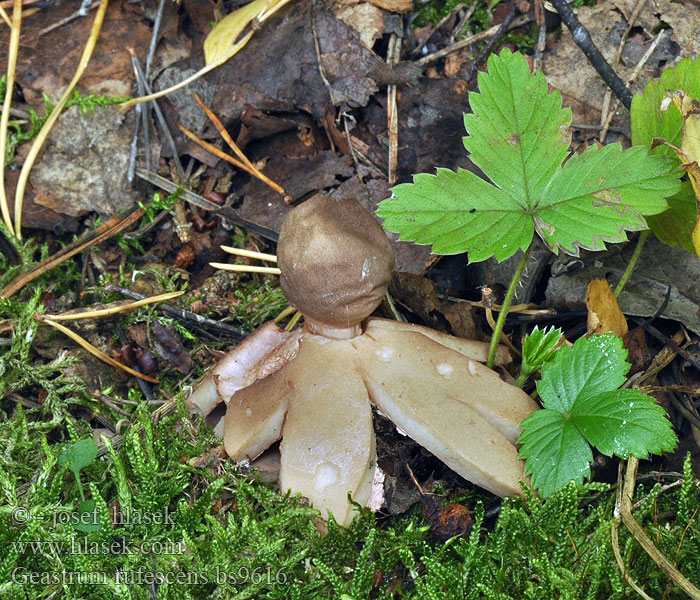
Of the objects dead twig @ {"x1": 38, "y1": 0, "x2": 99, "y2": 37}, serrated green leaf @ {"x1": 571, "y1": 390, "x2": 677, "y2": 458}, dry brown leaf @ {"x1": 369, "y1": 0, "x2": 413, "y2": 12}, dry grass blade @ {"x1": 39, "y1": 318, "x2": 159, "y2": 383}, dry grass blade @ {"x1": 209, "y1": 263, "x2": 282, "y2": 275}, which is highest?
dry brown leaf @ {"x1": 369, "y1": 0, "x2": 413, "y2": 12}

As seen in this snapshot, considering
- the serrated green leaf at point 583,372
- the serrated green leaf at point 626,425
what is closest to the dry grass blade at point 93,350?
the serrated green leaf at point 583,372

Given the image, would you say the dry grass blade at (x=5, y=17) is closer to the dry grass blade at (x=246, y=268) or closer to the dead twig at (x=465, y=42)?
the dry grass blade at (x=246, y=268)

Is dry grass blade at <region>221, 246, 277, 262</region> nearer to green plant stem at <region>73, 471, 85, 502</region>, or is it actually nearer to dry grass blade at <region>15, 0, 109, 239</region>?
dry grass blade at <region>15, 0, 109, 239</region>

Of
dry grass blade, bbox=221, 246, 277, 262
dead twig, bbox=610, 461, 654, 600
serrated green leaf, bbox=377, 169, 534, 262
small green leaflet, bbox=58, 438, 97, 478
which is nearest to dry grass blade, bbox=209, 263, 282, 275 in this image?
dry grass blade, bbox=221, 246, 277, 262

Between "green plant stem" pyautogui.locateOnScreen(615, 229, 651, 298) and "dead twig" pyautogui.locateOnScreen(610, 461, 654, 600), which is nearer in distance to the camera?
"dead twig" pyautogui.locateOnScreen(610, 461, 654, 600)

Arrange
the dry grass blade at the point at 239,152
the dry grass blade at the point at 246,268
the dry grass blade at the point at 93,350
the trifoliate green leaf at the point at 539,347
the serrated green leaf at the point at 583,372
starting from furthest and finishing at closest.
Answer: the dry grass blade at the point at 239,152, the dry grass blade at the point at 246,268, the dry grass blade at the point at 93,350, the trifoliate green leaf at the point at 539,347, the serrated green leaf at the point at 583,372

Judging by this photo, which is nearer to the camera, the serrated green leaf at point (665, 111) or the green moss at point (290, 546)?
the green moss at point (290, 546)

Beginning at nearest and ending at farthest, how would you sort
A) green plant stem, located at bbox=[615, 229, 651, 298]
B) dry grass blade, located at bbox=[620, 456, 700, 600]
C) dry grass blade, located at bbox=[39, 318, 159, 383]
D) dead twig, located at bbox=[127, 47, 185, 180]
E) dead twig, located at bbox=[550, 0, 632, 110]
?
dry grass blade, located at bbox=[620, 456, 700, 600] < green plant stem, located at bbox=[615, 229, 651, 298] < dead twig, located at bbox=[550, 0, 632, 110] < dry grass blade, located at bbox=[39, 318, 159, 383] < dead twig, located at bbox=[127, 47, 185, 180]

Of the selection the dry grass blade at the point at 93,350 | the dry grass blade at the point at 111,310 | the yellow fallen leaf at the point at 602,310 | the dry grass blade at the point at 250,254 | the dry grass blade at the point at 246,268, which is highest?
the yellow fallen leaf at the point at 602,310
